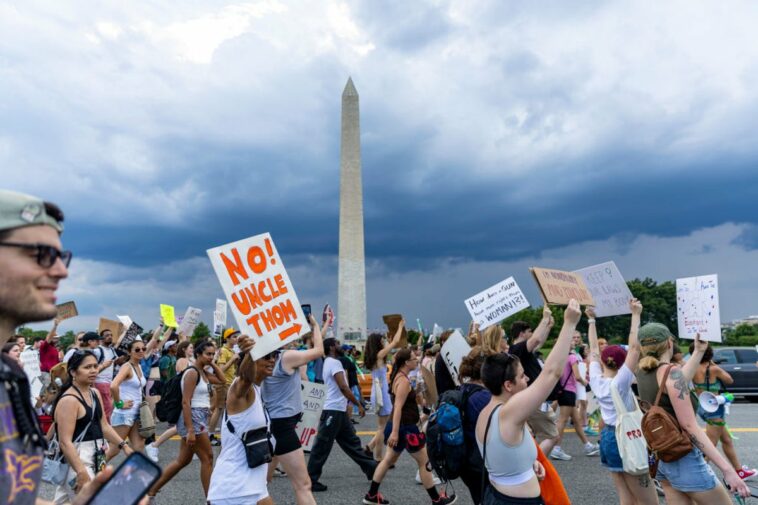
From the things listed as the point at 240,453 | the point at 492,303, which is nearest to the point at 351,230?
the point at 492,303


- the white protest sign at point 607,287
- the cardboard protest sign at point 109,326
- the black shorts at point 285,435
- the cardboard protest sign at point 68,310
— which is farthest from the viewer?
the cardboard protest sign at point 109,326

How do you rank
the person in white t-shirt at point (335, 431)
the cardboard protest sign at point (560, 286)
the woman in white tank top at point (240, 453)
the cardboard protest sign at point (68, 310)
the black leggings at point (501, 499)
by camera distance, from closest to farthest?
the black leggings at point (501, 499)
the woman in white tank top at point (240, 453)
the cardboard protest sign at point (560, 286)
the person in white t-shirt at point (335, 431)
the cardboard protest sign at point (68, 310)

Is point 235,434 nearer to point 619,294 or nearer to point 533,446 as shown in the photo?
point 533,446

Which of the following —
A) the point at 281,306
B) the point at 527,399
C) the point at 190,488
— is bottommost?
the point at 190,488

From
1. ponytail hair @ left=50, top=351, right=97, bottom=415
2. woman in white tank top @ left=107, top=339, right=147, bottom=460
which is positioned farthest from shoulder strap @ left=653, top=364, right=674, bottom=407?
woman in white tank top @ left=107, top=339, right=147, bottom=460

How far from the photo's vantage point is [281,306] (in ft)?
17.3

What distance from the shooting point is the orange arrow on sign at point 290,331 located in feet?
16.9

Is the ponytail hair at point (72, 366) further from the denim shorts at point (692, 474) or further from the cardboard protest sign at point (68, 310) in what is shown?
the cardboard protest sign at point (68, 310)

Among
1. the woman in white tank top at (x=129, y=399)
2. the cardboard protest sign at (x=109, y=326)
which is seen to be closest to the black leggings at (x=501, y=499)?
the woman in white tank top at (x=129, y=399)

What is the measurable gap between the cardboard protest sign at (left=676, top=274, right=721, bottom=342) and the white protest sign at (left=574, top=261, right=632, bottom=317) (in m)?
0.57

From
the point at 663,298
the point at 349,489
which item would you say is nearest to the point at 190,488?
the point at 349,489

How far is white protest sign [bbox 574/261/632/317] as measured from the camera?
7.03 m

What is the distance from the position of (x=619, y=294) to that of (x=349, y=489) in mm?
3774

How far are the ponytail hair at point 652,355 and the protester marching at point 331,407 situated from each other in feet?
0.05
